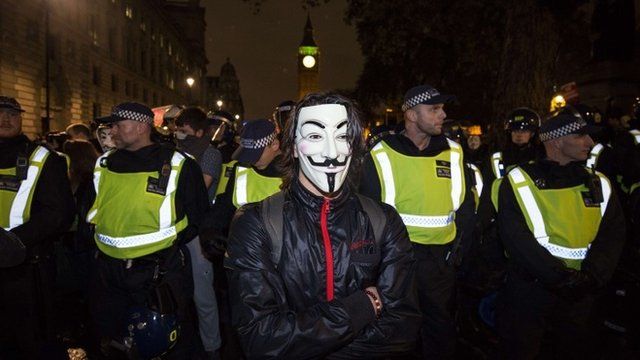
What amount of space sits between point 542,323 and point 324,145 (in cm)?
255

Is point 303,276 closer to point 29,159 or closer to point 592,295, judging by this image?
point 592,295

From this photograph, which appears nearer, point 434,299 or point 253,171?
point 434,299

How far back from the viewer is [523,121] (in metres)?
6.44

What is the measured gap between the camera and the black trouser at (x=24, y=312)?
385cm

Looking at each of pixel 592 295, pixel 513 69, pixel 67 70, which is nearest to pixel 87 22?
pixel 67 70

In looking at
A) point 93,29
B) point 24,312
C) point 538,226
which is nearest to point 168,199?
point 24,312

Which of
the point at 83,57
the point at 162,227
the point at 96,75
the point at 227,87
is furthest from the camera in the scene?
the point at 227,87

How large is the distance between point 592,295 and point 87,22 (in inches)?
1466

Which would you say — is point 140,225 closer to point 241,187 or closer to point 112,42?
point 241,187

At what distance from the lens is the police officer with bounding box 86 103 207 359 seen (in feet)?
12.8

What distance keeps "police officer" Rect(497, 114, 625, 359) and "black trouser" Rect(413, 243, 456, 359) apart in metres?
0.49

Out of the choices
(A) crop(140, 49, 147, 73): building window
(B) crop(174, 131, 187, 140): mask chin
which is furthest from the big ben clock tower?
(B) crop(174, 131, 187, 140): mask chin

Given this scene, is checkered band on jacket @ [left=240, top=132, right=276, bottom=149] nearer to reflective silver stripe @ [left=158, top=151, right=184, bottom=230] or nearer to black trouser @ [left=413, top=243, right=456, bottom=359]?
reflective silver stripe @ [left=158, top=151, right=184, bottom=230]

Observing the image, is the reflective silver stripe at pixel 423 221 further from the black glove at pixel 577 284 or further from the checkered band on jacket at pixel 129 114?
the checkered band on jacket at pixel 129 114
